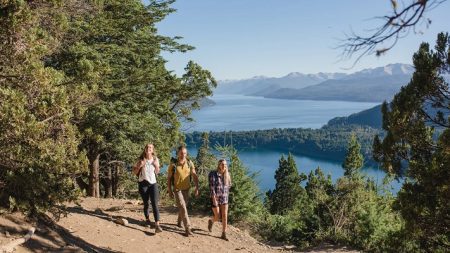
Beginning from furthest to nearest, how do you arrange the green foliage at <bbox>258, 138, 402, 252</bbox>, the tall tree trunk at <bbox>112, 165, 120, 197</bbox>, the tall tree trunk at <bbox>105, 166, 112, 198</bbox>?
the tall tree trunk at <bbox>112, 165, 120, 197</bbox> < the tall tree trunk at <bbox>105, 166, 112, 198</bbox> < the green foliage at <bbox>258, 138, 402, 252</bbox>

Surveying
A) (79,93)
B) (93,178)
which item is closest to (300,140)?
(93,178)

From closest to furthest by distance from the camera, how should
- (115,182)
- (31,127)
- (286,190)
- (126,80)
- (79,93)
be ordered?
(31,127) → (79,93) → (126,80) → (115,182) → (286,190)

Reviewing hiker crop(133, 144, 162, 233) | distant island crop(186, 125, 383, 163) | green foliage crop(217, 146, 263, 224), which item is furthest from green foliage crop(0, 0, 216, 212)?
distant island crop(186, 125, 383, 163)

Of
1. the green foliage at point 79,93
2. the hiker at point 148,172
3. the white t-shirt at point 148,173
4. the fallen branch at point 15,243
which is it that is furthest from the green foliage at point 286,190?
the fallen branch at point 15,243

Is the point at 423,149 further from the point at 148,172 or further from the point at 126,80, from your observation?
the point at 126,80

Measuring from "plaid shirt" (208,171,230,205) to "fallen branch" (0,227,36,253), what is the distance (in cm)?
354

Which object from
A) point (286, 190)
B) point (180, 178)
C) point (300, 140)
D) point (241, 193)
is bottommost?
point (300, 140)

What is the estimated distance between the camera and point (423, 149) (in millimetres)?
8883

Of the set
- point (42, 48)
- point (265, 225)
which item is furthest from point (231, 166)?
point (42, 48)

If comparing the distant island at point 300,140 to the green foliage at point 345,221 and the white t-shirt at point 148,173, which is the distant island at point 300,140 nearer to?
the green foliage at point 345,221

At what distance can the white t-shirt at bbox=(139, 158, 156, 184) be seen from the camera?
28.6 feet

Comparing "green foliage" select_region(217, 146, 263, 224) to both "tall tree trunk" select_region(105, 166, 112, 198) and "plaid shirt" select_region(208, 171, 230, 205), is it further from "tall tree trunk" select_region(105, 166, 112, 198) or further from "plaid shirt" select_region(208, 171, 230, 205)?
"tall tree trunk" select_region(105, 166, 112, 198)

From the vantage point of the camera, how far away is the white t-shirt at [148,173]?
8.72 metres

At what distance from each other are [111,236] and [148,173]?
1.54 metres
